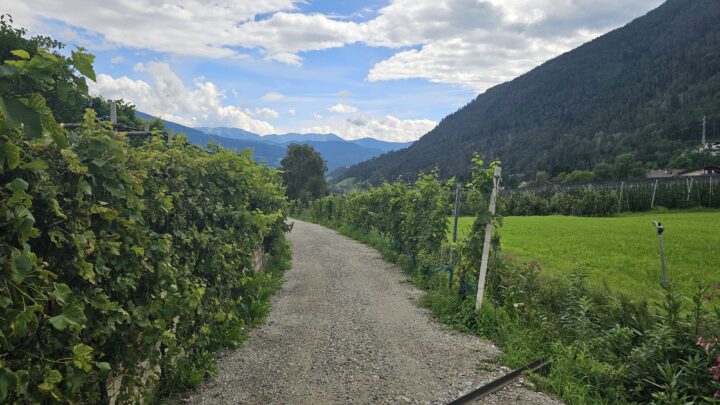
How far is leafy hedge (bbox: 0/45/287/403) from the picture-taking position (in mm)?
2109

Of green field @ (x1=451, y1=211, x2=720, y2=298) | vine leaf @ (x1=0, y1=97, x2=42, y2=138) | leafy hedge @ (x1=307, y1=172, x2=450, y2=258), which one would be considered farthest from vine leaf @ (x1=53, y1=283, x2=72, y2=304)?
leafy hedge @ (x1=307, y1=172, x2=450, y2=258)

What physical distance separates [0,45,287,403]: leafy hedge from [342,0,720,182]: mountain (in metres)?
91.8

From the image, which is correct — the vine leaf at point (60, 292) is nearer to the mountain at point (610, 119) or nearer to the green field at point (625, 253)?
the green field at point (625, 253)

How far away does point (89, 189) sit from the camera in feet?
9.00

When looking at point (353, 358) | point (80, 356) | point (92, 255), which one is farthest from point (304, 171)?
point (80, 356)

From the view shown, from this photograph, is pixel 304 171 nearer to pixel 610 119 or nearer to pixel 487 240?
pixel 487 240

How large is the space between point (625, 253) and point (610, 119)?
153469mm

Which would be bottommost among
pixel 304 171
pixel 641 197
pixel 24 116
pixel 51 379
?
pixel 51 379

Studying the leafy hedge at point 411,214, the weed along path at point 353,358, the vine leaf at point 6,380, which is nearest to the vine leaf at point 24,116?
the vine leaf at point 6,380

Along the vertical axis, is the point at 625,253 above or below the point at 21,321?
below

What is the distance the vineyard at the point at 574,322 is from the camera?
483cm

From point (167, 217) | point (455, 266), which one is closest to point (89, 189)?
point (167, 217)

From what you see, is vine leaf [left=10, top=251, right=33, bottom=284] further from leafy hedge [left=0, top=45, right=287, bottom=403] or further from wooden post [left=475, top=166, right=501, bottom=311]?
wooden post [left=475, top=166, right=501, bottom=311]

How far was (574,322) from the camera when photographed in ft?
20.3
